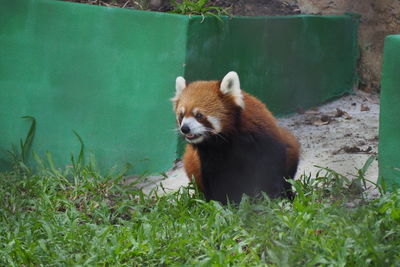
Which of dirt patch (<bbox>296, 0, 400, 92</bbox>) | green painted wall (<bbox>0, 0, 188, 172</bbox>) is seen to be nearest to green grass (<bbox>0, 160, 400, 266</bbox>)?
green painted wall (<bbox>0, 0, 188, 172</bbox>)

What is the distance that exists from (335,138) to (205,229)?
251 cm

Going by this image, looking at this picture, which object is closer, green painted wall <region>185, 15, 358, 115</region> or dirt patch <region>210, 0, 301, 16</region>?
green painted wall <region>185, 15, 358, 115</region>

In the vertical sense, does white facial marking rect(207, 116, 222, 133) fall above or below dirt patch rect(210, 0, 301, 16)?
below

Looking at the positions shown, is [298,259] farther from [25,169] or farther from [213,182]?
[25,169]

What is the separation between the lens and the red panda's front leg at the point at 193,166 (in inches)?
212

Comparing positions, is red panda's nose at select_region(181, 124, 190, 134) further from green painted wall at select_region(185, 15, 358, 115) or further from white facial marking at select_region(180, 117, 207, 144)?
green painted wall at select_region(185, 15, 358, 115)

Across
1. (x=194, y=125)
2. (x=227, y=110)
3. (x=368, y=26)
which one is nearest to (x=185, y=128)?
(x=194, y=125)

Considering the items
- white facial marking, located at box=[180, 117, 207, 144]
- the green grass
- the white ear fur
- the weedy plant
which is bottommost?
the green grass

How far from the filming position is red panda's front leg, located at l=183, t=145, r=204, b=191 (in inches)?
212

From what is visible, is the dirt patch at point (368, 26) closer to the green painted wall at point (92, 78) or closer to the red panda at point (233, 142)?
the green painted wall at point (92, 78)

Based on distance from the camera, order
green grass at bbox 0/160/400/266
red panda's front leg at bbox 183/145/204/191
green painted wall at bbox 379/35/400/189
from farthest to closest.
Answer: red panda's front leg at bbox 183/145/204/191
green painted wall at bbox 379/35/400/189
green grass at bbox 0/160/400/266

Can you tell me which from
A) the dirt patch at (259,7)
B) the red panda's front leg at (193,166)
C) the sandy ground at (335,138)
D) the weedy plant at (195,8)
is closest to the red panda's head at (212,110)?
the red panda's front leg at (193,166)

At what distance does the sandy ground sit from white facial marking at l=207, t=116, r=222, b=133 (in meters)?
0.81

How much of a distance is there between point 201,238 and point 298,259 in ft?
2.41
